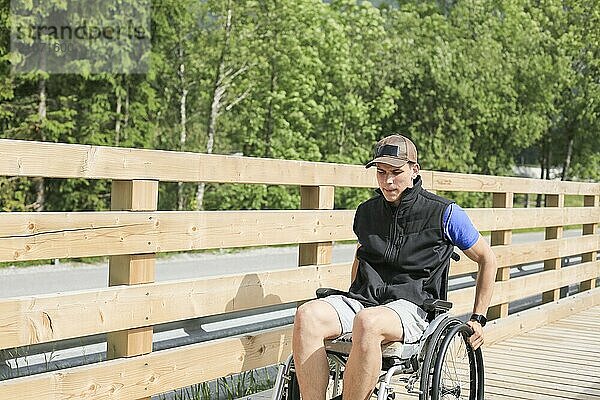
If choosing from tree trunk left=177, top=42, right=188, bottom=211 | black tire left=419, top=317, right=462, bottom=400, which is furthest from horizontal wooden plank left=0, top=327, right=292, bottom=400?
tree trunk left=177, top=42, right=188, bottom=211

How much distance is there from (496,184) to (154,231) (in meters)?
3.26

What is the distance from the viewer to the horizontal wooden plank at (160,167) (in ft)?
10.4

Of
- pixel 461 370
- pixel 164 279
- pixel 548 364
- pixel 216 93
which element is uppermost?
pixel 216 93

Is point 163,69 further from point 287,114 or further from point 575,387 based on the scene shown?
point 575,387

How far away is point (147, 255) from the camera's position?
366cm

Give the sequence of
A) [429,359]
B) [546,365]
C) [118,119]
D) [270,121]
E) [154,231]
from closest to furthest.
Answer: [429,359]
[154,231]
[546,365]
[118,119]
[270,121]

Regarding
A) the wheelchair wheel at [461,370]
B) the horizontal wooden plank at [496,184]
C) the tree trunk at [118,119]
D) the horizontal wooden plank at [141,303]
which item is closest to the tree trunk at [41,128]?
the tree trunk at [118,119]

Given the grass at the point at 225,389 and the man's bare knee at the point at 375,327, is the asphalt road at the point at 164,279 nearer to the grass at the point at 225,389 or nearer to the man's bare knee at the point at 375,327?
the grass at the point at 225,389

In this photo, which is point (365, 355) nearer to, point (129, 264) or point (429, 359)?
point (429, 359)

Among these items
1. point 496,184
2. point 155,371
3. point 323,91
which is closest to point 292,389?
point 155,371

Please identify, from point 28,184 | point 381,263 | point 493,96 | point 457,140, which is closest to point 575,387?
point 381,263

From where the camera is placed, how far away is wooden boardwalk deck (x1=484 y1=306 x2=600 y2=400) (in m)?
4.91

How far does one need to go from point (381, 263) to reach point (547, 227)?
13.2ft

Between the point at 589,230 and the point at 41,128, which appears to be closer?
the point at 589,230
